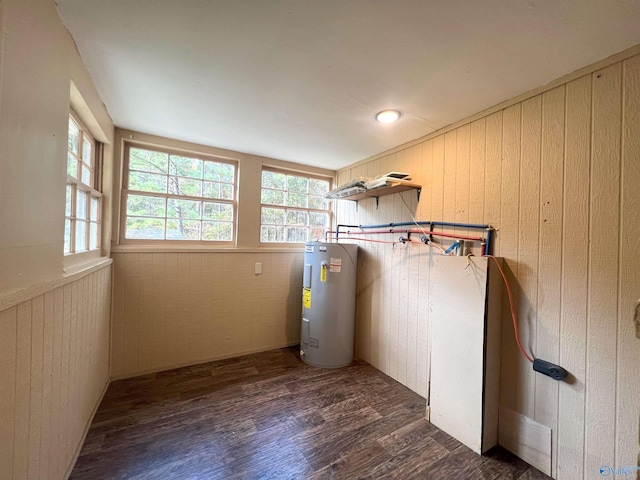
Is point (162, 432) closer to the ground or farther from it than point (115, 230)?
closer to the ground

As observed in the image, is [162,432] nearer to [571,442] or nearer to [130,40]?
[130,40]

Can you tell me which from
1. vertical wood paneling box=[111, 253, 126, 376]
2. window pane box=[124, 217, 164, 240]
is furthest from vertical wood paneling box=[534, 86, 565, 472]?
vertical wood paneling box=[111, 253, 126, 376]

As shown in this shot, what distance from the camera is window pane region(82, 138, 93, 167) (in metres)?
1.79

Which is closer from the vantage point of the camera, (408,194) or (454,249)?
(454,249)

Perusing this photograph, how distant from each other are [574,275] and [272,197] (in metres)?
2.73

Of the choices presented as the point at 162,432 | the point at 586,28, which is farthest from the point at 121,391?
the point at 586,28

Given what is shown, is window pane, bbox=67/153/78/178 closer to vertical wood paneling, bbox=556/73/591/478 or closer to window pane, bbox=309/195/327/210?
window pane, bbox=309/195/327/210

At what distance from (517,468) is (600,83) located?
7.24ft

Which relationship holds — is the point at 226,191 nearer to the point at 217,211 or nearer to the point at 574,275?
the point at 217,211

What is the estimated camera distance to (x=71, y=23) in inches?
46.0

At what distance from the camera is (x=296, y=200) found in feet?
10.7

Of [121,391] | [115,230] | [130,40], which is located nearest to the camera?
[130,40]

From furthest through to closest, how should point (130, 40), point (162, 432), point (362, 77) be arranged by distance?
point (162, 432) → point (362, 77) → point (130, 40)

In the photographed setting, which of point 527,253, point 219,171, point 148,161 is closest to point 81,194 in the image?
point 148,161
